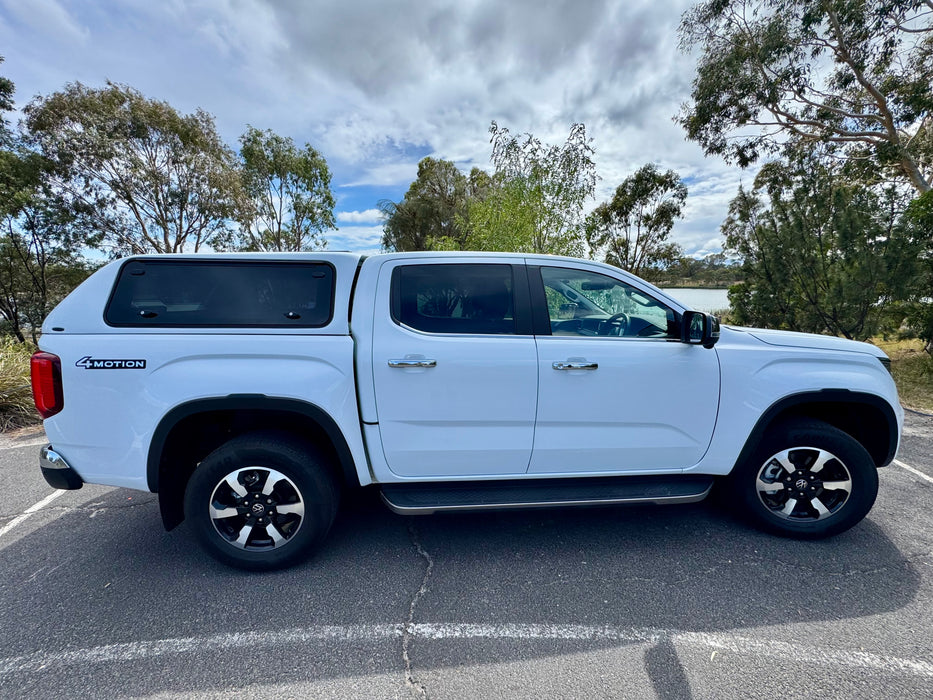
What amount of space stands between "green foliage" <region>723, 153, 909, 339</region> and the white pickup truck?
21.3ft

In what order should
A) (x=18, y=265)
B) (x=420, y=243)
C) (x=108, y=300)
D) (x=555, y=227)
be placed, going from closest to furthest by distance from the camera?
1. (x=108, y=300)
2. (x=555, y=227)
3. (x=18, y=265)
4. (x=420, y=243)

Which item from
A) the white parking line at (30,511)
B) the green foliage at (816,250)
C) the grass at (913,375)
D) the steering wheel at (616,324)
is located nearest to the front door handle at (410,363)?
the steering wheel at (616,324)

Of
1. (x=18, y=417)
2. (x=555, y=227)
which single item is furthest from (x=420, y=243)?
(x=18, y=417)

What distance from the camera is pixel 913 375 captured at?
25.6 ft

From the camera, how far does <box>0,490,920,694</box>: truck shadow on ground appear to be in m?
1.96

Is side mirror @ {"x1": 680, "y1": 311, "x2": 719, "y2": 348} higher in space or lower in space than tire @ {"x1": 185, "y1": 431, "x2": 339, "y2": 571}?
higher

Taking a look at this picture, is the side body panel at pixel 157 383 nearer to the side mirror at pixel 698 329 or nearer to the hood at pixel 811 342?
the side mirror at pixel 698 329

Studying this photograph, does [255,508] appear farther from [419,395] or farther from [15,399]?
[15,399]

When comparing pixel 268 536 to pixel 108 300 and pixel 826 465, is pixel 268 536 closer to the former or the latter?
pixel 108 300

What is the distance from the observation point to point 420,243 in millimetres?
24422

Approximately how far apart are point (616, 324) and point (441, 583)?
196cm

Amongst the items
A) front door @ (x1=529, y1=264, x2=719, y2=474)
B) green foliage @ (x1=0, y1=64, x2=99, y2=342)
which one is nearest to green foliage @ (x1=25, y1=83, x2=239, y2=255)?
green foliage @ (x1=0, y1=64, x2=99, y2=342)

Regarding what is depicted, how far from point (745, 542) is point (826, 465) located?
73cm

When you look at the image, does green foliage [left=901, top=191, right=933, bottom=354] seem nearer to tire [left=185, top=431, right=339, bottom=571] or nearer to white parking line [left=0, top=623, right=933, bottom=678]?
white parking line [left=0, top=623, right=933, bottom=678]
